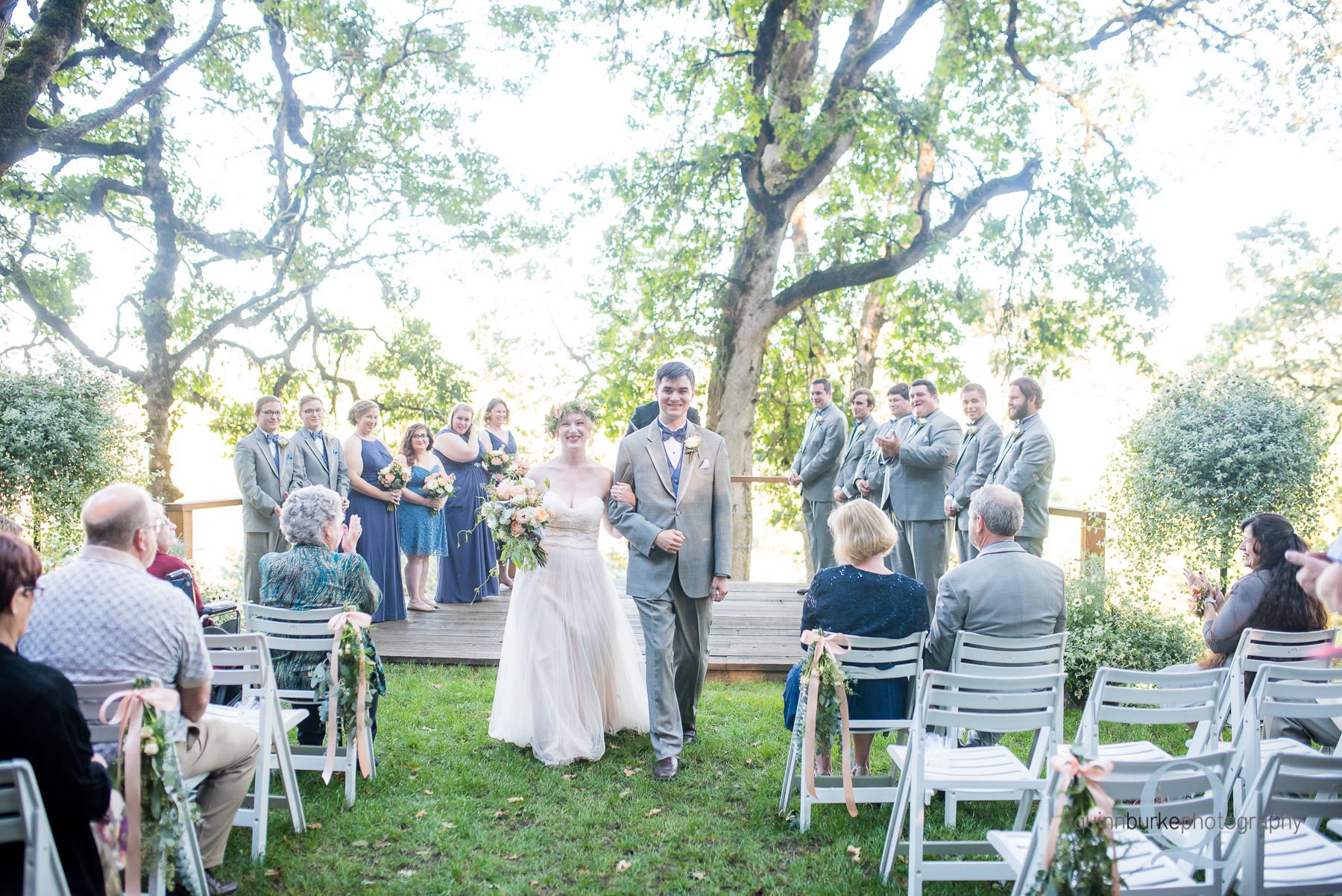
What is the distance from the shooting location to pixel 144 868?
254 cm

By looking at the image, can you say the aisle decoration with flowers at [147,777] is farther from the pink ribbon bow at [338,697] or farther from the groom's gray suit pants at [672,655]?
the groom's gray suit pants at [672,655]

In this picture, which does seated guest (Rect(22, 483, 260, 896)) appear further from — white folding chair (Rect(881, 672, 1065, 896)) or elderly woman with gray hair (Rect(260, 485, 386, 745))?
white folding chair (Rect(881, 672, 1065, 896))

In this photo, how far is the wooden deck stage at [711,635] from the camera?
645cm

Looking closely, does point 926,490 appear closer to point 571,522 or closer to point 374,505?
point 571,522

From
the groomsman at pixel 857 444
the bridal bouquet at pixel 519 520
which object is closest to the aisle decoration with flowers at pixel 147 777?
the bridal bouquet at pixel 519 520

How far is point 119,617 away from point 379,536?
17.4 feet

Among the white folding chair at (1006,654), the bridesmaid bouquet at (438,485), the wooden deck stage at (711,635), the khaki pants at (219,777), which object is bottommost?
the wooden deck stage at (711,635)

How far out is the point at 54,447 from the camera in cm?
683

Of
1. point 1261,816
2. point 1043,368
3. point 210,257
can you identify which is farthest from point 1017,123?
point 210,257

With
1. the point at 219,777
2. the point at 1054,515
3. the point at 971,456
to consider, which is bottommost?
the point at 219,777

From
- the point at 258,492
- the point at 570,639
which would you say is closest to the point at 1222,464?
the point at 570,639

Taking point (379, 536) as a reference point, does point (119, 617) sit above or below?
above

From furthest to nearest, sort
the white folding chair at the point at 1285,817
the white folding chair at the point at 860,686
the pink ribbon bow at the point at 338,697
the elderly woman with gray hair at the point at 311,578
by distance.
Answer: the elderly woman with gray hair at the point at 311,578
the pink ribbon bow at the point at 338,697
the white folding chair at the point at 860,686
the white folding chair at the point at 1285,817

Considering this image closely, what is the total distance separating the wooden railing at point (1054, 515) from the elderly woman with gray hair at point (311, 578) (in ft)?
13.6
